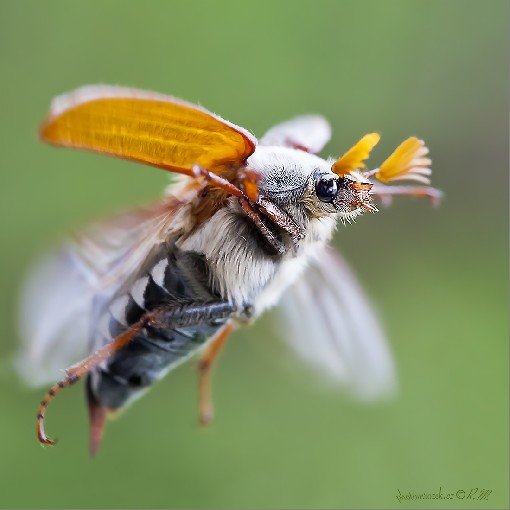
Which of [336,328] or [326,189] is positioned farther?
[336,328]

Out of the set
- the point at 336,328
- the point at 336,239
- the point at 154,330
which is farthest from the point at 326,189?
the point at 336,239

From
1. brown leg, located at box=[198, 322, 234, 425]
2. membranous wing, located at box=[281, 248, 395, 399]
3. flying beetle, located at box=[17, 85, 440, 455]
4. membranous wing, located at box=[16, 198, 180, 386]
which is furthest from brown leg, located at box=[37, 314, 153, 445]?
membranous wing, located at box=[281, 248, 395, 399]

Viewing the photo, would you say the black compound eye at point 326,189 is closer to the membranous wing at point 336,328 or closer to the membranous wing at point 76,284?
the membranous wing at point 76,284

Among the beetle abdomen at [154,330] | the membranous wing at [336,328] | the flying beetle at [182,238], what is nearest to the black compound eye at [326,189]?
the flying beetle at [182,238]

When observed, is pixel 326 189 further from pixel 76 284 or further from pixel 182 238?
pixel 76 284

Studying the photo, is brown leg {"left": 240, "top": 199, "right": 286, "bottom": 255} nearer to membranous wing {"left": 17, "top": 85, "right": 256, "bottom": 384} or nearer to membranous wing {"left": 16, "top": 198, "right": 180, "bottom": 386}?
membranous wing {"left": 17, "top": 85, "right": 256, "bottom": 384}

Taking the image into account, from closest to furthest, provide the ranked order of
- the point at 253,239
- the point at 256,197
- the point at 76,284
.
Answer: the point at 256,197 → the point at 253,239 → the point at 76,284

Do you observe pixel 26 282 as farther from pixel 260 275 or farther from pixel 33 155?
pixel 33 155
